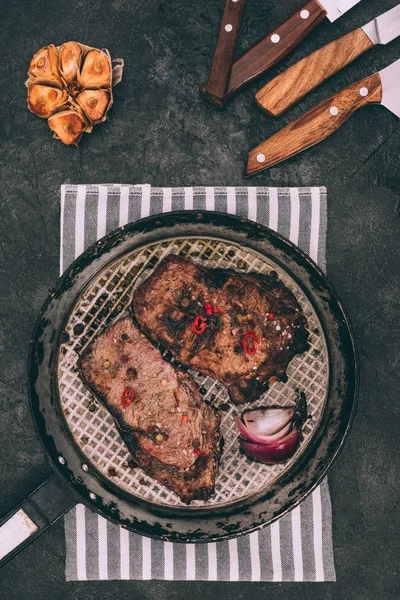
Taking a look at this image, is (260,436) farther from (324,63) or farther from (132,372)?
(324,63)

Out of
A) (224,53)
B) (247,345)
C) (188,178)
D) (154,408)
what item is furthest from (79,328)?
(224,53)

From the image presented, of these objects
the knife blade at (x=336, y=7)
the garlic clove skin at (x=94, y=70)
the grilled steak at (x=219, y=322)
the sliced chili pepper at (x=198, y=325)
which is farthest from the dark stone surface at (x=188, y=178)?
the sliced chili pepper at (x=198, y=325)

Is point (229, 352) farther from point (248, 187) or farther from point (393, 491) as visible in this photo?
point (393, 491)

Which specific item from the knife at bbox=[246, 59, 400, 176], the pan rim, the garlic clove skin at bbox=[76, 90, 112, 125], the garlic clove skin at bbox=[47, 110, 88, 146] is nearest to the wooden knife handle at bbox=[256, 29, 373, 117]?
the knife at bbox=[246, 59, 400, 176]

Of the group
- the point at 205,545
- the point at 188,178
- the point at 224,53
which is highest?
the point at 224,53

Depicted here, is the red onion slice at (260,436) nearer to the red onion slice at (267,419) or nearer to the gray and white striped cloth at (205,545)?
the red onion slice at (267,419)

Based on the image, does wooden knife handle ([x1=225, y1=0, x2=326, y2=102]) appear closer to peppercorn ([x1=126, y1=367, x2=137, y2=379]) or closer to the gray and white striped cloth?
the gray and white striped cloth

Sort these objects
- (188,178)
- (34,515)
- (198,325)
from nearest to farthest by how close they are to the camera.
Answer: (198,325) < (34,515) < (188,178)
